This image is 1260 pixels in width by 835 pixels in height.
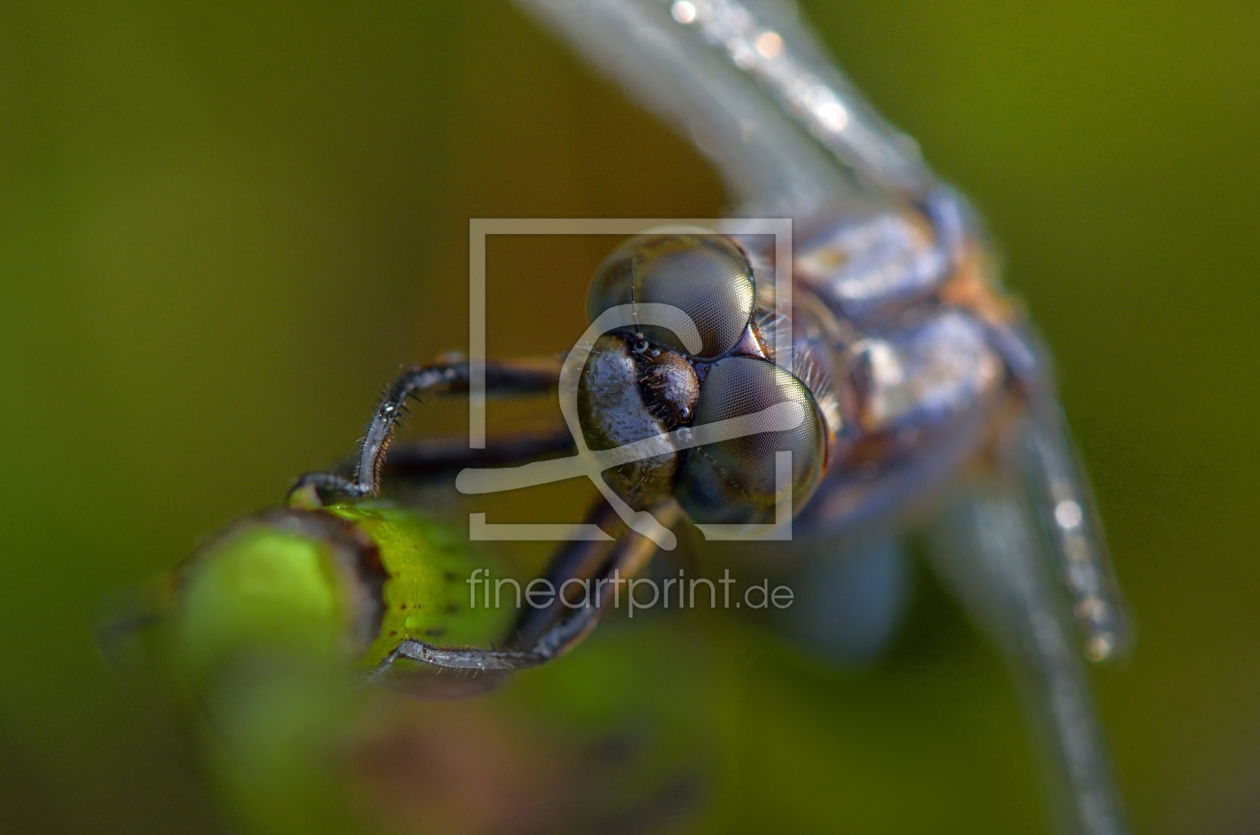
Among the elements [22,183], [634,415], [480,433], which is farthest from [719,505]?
[22,183]

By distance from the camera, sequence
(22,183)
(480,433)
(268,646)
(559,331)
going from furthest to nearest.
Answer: (559,331) < (22,183) < (480,433) < (268,646)

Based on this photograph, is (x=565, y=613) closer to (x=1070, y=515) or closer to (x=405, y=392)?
(x=405, y=392)

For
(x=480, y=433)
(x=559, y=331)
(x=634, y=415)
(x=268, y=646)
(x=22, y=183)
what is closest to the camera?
(x=268, y=646)

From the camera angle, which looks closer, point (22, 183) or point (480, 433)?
point (480, 433)

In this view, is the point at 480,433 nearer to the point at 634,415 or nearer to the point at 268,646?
the point at 634,415

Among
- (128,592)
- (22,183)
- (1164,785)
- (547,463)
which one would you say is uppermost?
(22,183)

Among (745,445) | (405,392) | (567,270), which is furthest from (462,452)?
(567,270)

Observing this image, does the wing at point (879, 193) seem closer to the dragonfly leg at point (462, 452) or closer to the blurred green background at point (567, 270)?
the blurred green background at point (567, 270)

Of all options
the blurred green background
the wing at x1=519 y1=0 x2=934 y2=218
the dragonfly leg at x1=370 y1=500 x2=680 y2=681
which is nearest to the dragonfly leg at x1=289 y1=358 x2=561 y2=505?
the dragonfly leg at x1=370 y1=500 x2=680 y2=681
